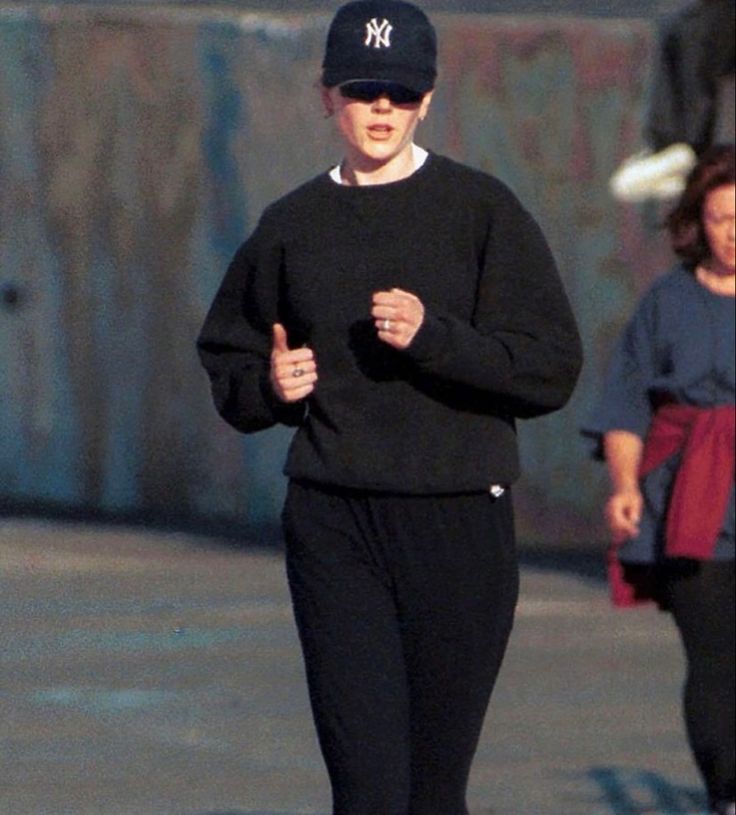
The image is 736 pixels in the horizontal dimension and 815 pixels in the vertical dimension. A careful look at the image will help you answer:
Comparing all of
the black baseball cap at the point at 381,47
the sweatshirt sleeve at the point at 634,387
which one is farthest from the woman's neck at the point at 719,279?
the black baseball cap at the point at 381,47

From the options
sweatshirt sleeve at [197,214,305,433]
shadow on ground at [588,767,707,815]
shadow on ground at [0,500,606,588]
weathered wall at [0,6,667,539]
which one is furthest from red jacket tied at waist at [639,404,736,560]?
weathered wall at [0,6,667,539]

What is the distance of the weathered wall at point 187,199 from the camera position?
1138cm

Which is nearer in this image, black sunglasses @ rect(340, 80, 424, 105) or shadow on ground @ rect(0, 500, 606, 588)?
black sunglasses @ rect(340, 80, 424, 105)

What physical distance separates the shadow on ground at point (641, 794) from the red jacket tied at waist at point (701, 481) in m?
0.85

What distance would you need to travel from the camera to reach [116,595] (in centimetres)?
1012

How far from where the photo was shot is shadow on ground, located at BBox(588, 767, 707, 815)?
6.73m

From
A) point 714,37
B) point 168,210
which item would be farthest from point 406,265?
point 168,210

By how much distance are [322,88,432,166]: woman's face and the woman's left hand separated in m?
0.29

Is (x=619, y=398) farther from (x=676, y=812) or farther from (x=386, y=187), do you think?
(x=386, y=187)

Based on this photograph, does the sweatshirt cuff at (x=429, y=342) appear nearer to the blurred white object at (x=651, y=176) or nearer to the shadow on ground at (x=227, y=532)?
the blurred white object at (x=651, y=176)

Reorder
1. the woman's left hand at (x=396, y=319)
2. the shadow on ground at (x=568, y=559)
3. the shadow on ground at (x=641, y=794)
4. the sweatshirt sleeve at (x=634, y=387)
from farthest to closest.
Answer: the shadow on ground at (x=568, y=559), the shadow on ground at (x=641, y=794), the sweatshirt sleeve at (x=634, y=387), the woman's left hand at (x=396, y=319)

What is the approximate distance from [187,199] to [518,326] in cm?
728

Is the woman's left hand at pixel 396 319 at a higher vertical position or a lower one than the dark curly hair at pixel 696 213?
lower

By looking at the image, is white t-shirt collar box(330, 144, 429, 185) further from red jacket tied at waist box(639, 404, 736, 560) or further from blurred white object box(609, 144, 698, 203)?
blurred white object box(609, 144, 698, 203)
